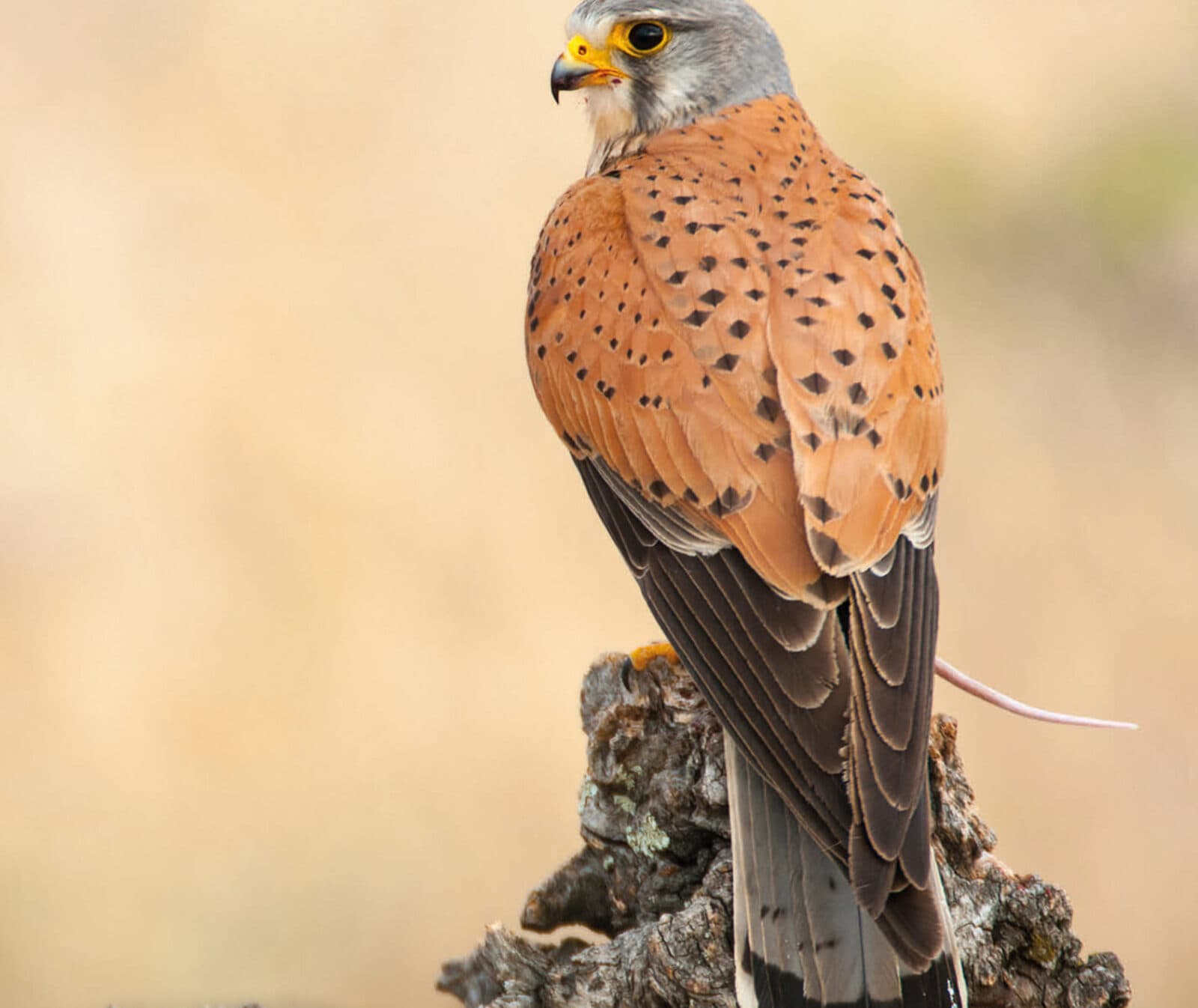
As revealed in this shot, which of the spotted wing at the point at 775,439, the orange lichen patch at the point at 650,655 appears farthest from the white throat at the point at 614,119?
the orange lichen patch at the point at 650,655

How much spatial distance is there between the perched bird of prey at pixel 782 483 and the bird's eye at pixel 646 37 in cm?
31

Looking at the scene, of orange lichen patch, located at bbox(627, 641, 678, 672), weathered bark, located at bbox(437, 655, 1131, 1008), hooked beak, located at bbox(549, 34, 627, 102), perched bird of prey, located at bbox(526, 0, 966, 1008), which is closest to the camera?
perched bird of prey, located at bbox(526, 0, 966, 1008)

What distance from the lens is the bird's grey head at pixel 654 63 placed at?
178 inches

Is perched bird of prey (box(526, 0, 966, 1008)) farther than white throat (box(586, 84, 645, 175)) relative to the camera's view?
No

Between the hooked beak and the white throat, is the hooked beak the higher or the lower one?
the higher one

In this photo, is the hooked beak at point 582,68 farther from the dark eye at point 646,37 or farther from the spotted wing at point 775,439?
the spotted wing at point 775,439

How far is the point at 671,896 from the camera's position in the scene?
12.2ft

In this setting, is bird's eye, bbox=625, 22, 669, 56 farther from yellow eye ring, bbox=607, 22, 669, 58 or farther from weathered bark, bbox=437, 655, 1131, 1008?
weathered bark, bbox=437, 655, 1131, 1008

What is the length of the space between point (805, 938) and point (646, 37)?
2.47 meters

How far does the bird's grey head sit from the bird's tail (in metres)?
2.02

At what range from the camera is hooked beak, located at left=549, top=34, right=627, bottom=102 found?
4.52m

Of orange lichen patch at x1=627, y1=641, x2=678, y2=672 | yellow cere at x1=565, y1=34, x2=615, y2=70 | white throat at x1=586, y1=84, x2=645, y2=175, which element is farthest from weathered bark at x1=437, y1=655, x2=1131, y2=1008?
yellow cere at x1=565, y1=34, x2=615, y2=70

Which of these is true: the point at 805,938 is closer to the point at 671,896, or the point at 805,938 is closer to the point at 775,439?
the point at 671,896

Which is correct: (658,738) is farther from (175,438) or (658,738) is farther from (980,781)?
(175,438)
